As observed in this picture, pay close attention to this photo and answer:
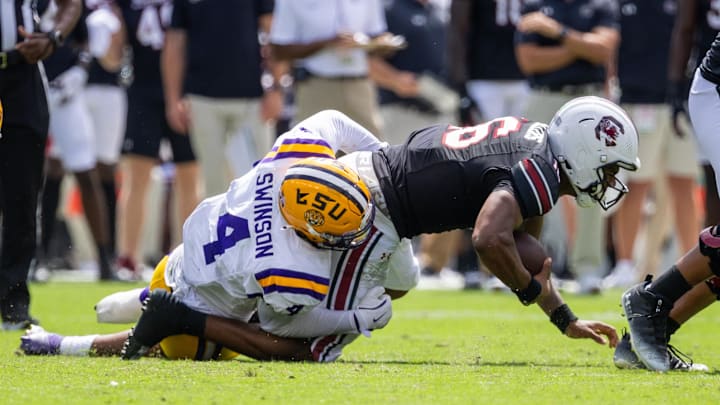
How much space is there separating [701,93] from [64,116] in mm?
6093

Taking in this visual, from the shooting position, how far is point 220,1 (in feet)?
35.9

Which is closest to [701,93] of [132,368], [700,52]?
[132,368]

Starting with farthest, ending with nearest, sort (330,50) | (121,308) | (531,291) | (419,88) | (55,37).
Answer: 1. (419,88)
2. (330,50)
3. (55,37)
4. (121,308)
5. (531,291)

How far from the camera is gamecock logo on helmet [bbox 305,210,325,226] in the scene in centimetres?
567

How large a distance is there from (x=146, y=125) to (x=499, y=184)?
688cm

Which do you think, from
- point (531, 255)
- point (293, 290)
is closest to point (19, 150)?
point (293, 290)

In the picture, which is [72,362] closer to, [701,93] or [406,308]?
[701,93]

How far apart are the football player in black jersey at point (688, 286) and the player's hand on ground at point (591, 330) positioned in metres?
0.09

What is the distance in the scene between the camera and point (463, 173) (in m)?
5.88

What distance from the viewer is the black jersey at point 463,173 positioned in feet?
18.6

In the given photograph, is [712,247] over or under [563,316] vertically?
over

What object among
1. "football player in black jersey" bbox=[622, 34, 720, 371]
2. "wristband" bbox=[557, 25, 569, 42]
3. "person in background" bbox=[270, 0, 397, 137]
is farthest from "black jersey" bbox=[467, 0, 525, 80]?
"football player in black jersey" bbox=[622, 34, 720, 371]

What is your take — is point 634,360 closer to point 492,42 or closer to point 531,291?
point 531,291

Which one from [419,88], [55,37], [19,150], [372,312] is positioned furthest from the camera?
[419,88]
